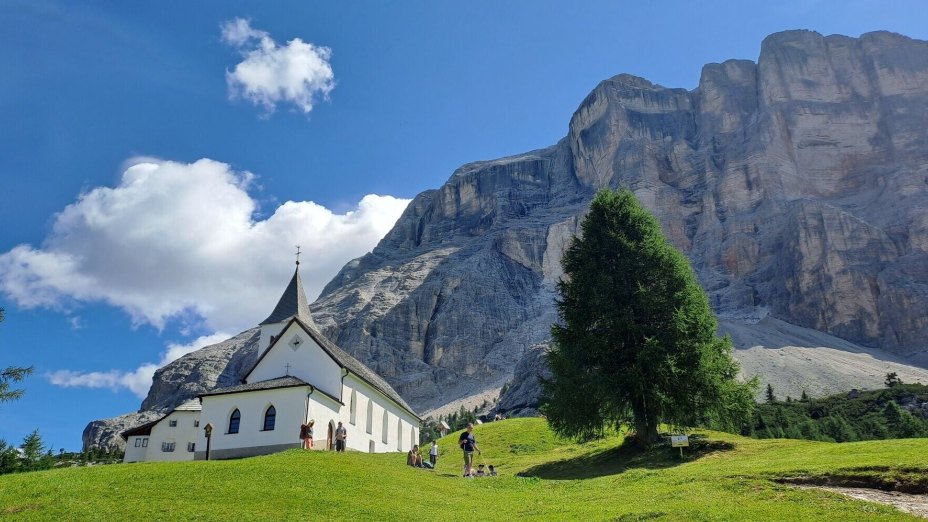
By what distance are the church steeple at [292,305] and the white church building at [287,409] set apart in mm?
65

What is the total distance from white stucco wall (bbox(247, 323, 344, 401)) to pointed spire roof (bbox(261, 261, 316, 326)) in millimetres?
8098

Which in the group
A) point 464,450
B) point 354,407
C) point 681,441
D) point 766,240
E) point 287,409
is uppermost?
point 766,240

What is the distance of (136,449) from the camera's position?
50.4 m

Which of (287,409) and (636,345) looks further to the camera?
(287,409)

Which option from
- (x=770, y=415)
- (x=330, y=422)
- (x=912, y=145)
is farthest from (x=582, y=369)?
(x=912, y=145)

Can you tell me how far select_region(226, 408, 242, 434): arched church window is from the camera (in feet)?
124

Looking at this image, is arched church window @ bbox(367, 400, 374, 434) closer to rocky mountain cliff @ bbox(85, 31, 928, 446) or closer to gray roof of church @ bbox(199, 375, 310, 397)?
gray roof of church @ bbox(199, 375, 310, 397)

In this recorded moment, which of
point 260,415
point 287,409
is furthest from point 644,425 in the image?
point 260,415

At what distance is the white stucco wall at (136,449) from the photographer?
50206mm

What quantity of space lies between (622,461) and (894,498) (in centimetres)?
1447

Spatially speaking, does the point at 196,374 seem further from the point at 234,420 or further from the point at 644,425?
the point at 644,425

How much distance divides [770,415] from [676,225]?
117m

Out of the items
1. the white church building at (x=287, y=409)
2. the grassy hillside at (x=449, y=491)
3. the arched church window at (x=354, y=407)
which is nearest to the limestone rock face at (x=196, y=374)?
the white church building at (x=287, y=409)

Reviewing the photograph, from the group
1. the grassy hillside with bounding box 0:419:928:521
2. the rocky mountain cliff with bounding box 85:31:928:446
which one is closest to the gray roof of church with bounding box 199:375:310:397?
the grassy hillside with bounding box 0:419:928:521
